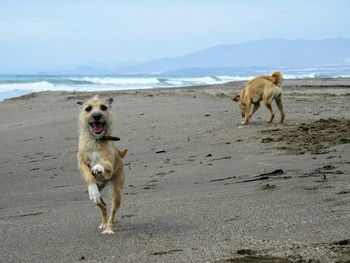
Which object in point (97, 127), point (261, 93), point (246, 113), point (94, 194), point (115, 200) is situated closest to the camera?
point (94, 194)

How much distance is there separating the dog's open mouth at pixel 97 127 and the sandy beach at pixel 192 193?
0.41 metres

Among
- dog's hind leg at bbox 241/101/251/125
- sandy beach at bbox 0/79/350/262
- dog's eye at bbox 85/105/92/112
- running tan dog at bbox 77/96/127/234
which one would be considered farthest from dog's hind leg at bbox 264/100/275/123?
dog's eye at bbox 85/105/92/112

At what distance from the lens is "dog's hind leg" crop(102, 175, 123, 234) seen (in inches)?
226

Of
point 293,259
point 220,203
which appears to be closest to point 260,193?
point 220,203

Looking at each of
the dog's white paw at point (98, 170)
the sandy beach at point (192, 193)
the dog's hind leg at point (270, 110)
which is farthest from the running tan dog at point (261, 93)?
the dog's white paw at point (98, 170)

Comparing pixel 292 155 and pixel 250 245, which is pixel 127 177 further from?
pixel 250 245

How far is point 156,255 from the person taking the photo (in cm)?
475

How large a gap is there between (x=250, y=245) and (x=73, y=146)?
735 cm

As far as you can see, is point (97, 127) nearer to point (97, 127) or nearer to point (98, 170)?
point (97, 127)

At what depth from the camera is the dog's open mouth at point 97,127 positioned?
237 inches

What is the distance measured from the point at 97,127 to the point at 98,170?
0.52 meters

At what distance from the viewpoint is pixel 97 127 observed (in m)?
6.05

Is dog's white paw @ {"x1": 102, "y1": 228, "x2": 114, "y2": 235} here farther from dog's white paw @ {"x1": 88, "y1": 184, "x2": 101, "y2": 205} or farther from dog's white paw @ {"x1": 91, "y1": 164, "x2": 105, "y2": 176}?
dog's white paw @ {"x1": 91, "y1": 164, "x2": 105, "y2": 176}

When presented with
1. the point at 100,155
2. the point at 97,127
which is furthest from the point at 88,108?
the point at 100,155
